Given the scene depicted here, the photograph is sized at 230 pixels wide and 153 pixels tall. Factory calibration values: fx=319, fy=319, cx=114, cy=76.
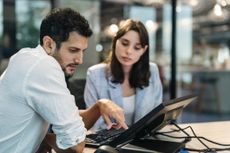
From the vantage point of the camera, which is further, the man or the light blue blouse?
the light blue blouse

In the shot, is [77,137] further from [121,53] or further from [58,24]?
[121,53]

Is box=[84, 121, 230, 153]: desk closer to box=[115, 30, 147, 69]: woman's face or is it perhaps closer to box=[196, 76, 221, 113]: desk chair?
box=[115, 30, 147, 69]: woman's face

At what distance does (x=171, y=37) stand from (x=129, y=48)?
2.20 meters

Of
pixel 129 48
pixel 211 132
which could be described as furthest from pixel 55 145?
pixel 129 48

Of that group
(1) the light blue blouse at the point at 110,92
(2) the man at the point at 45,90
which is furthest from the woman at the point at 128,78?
(2) the man at the point at 45,90

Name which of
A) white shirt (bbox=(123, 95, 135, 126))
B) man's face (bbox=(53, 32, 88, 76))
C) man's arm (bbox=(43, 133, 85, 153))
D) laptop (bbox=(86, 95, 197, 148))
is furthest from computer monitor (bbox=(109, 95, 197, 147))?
white shirt (bbox=(123, 95, 135, 126))

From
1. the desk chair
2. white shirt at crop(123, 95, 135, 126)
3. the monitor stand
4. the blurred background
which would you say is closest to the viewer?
the monitor stand

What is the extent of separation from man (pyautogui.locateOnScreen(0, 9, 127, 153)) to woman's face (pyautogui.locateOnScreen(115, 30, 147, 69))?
0.88m

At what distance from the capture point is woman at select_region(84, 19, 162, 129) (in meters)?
2.05

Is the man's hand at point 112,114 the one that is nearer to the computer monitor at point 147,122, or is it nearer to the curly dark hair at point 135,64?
the computer monitor at point 147,122

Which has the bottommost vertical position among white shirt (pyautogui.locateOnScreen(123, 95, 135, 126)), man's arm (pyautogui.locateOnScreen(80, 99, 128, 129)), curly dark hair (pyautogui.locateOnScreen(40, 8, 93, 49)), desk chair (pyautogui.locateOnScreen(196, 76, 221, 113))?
desk chair (pyautogui.locateOnScreen(196, 76, 221, 113))

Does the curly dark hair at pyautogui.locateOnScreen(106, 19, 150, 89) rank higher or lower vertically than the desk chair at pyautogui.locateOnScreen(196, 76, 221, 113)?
higher

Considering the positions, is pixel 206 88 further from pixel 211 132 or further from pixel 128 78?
pixel 211 132

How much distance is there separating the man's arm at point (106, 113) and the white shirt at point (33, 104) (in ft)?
1.14
